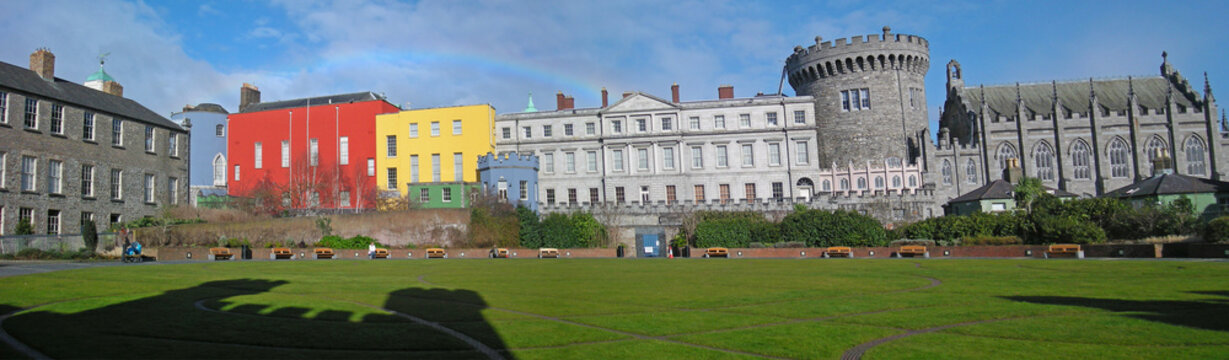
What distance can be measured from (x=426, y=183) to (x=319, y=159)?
9.70 m

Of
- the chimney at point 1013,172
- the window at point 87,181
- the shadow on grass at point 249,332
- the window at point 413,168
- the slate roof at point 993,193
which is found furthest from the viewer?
the window at point 413,168

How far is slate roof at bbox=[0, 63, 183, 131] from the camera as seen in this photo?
129 feet

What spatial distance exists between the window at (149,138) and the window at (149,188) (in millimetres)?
Answer: 1622

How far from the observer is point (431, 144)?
6134 centimetres

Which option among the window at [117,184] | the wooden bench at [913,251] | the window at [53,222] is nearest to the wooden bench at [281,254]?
the window at [53,222]

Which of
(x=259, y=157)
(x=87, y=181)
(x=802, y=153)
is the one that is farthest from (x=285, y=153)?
(x=802, y=153)

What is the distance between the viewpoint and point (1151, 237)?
36.7 meters

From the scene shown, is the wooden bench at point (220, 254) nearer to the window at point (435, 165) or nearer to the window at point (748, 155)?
the window at point (435, 165)

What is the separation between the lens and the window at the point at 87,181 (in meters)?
42.3

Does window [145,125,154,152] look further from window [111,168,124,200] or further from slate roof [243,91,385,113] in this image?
slate roof [243,91,385,113]

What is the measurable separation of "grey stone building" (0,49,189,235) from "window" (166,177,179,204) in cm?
1

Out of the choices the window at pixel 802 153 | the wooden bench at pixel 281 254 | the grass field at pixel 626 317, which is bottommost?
the grass field at pixel 626 317

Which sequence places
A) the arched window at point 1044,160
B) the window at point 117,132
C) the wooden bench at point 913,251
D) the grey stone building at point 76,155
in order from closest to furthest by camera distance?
the wooden bench at point 913,251 < the grey stone building at point 76,155 < the window at point 117,132 < the arched window at point 1044,160

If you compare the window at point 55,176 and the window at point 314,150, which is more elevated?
the window at point 314,150
